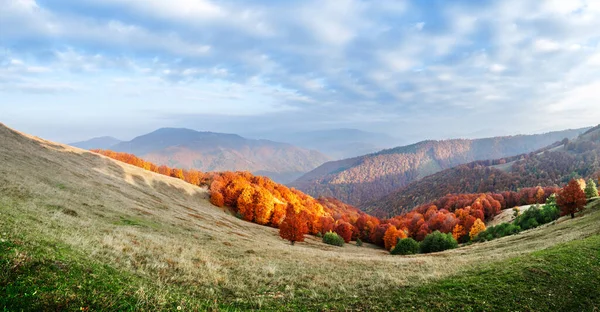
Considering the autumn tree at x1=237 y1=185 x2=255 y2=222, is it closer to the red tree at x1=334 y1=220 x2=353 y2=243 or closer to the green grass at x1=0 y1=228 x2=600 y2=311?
the red tree at x1=334 y1=220 x2=353 y2=243

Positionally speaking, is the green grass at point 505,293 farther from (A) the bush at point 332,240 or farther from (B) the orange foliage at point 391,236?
(B) the orange foliage at point 391,236

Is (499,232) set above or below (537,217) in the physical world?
below

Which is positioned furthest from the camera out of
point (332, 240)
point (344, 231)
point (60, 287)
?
point (344, 231)

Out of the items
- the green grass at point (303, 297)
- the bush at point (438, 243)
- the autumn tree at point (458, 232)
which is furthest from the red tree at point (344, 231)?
the green grass at point (303, 297)

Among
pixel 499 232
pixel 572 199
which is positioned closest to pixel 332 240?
pixel 499 232

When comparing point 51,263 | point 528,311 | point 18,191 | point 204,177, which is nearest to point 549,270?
point 528,311

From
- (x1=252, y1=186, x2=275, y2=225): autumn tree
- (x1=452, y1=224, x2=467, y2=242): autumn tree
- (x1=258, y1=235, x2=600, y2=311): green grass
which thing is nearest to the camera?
(x1=258, y1=235, x2=600, y2=311): green grass

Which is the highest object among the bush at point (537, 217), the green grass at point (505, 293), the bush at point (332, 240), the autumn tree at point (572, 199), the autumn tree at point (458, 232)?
the green grass at point (505, 293)

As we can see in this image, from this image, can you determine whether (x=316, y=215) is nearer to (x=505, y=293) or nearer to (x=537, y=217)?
(x=537, y=217)

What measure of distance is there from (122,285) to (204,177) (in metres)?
159

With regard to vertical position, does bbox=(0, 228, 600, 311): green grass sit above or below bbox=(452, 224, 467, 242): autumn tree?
above

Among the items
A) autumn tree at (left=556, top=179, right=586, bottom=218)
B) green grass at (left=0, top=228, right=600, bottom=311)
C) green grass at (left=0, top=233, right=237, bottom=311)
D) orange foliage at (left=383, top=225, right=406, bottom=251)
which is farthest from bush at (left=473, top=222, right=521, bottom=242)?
green grass at (left=0, top=233, right=237, bottom=311)

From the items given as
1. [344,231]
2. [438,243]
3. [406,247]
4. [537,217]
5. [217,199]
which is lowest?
[344,231]

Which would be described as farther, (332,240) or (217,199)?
(217,199)
